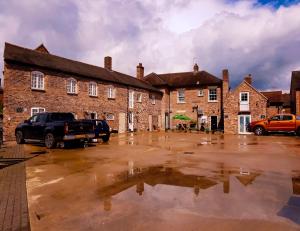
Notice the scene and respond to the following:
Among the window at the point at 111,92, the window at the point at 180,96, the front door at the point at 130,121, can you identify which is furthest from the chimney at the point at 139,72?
the window at the point at 111,92

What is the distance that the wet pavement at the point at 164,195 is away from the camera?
428cm

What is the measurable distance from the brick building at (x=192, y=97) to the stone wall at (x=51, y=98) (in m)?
8.65

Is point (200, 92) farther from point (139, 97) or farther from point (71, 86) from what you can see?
point (71, 86)

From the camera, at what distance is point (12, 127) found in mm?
18594

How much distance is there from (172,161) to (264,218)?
18.9 ft

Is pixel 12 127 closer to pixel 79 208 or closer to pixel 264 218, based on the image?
pixel 79 208

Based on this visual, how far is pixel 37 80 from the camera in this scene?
2052cm

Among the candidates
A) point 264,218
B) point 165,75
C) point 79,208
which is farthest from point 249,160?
point 165,75

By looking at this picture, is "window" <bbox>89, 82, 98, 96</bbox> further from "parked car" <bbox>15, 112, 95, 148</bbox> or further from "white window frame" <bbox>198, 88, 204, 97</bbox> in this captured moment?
"white window frame" <bbox>198, 88, 204, 97</bbox>

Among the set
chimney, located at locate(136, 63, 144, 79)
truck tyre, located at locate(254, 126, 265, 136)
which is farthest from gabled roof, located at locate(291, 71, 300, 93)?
chimney, located at locate(136, 63, 144, 79)

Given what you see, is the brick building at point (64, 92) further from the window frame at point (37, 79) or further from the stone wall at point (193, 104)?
the stone wall at point (193, 104)

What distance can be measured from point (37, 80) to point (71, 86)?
136 inches

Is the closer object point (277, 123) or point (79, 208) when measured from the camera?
point (79, 208)

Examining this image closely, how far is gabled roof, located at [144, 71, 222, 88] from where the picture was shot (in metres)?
35.3
